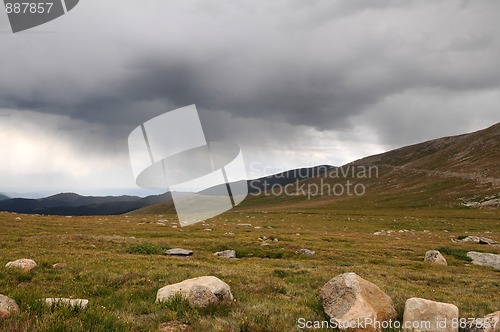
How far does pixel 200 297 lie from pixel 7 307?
5.26 metres

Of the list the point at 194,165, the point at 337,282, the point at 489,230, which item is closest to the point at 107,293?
the point at 337,282

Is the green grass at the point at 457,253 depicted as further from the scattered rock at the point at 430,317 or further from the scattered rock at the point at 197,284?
the scattered rock at the point at 197,284

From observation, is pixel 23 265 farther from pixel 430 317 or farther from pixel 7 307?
pixel 430 317

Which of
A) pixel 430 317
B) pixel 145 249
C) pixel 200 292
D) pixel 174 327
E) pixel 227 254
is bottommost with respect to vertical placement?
pixel 227 254

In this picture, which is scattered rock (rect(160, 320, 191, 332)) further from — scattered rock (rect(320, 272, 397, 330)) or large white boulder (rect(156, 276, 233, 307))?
scattered rock (rect(320, 272, 397, 330))

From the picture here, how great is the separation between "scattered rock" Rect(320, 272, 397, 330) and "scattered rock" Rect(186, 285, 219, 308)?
390 cm

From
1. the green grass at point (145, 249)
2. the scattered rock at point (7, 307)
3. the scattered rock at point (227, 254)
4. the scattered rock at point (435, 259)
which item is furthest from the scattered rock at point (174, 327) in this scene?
the scattered rock at point (435, 259)

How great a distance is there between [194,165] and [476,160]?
18474cm

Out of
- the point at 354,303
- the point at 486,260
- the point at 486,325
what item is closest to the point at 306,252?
the point at 486,260

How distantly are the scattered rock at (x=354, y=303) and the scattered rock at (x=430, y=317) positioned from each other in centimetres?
71

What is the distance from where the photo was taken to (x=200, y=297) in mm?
10250

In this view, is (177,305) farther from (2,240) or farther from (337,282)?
(2,240)

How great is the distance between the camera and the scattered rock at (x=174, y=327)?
8328 millimetres

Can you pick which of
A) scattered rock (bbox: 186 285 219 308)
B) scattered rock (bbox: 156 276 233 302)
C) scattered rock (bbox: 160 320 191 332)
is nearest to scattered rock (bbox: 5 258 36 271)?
scattered rock (bbox: 156 276 233 302)
